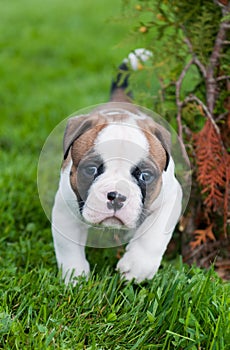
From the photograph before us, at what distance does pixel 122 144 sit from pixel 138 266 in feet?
2.15

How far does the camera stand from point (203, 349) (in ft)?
8.00

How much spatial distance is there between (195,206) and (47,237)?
82cm

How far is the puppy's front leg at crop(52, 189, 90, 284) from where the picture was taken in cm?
288

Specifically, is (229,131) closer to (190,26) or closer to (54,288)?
(190,26)

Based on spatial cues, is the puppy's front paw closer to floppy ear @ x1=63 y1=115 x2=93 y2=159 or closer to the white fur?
the white fur

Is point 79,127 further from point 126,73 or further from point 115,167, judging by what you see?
point 126,73

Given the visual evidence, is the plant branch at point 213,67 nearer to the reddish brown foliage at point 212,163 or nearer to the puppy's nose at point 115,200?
the reddish brown foliage at point 212,163


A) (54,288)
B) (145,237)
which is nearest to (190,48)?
(145,237)

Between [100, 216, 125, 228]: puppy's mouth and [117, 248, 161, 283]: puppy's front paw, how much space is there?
36 cm

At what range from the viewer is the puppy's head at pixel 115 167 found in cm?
252

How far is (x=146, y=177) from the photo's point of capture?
258 cm

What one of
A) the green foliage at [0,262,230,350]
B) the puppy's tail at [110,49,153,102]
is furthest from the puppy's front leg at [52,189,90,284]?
the puppy's tail at [110,49,153,102]

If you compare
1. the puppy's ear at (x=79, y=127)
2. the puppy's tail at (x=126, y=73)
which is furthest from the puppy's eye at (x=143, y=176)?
the puppy's tail at (x=126, y=73)

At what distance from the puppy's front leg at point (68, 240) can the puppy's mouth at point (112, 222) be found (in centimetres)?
25
